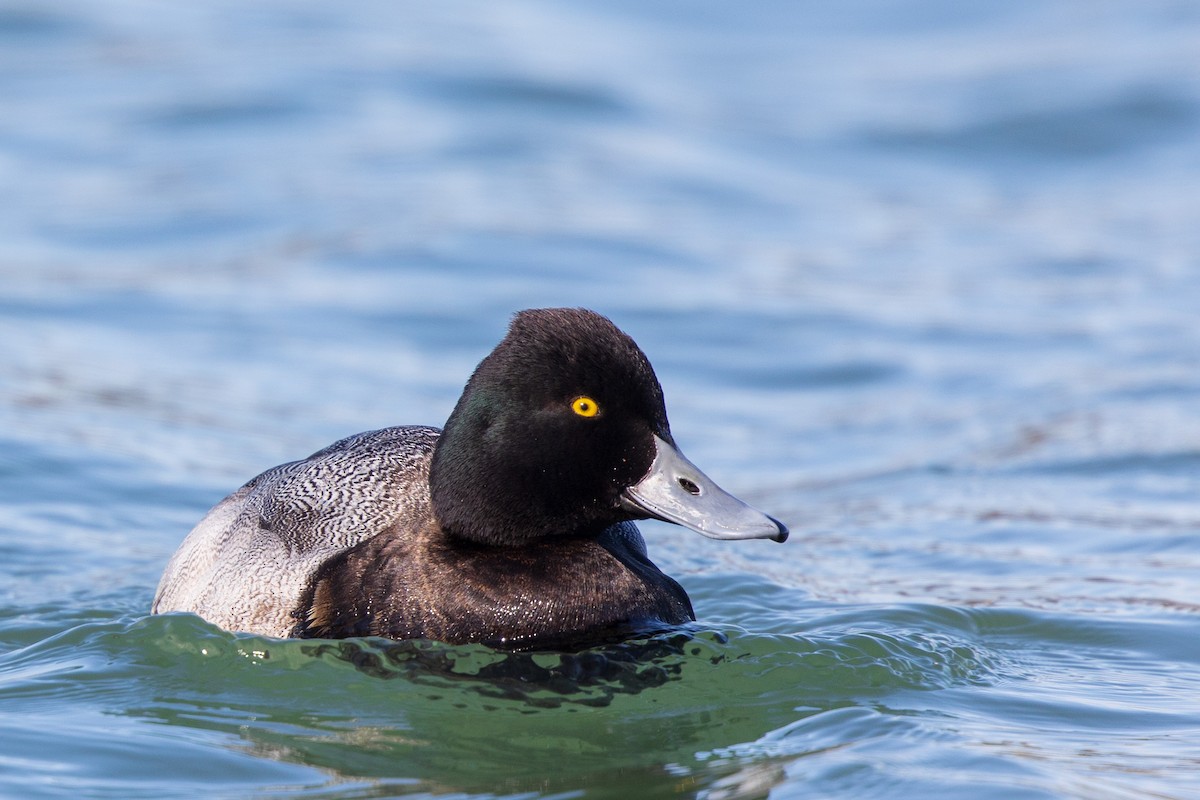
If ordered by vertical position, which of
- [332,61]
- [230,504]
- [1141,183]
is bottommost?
[230,504]

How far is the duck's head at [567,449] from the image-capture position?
613 cm

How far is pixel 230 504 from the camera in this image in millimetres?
7500

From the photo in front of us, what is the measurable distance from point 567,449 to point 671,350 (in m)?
7.60

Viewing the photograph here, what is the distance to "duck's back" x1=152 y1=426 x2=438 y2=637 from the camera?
658cm

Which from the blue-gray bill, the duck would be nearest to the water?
the duck

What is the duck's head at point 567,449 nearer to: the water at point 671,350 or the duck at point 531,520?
the duck at point 531,520

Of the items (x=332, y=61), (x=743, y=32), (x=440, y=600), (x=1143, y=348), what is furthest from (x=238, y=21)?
(x=440, y=600)

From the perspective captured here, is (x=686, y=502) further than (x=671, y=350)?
No

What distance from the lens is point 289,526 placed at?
22.3ft

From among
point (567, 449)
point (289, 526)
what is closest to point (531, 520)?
point (567, 449)

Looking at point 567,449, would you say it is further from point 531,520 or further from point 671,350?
point 671,350

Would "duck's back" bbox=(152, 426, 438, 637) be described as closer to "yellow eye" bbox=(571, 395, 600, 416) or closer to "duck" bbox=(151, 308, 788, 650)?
"duck" bbox=(151, 308, 788, 650)

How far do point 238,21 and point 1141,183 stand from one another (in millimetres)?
12139

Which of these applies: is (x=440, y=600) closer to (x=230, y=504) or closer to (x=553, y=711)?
(x=553, y=711)
